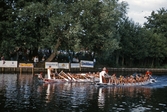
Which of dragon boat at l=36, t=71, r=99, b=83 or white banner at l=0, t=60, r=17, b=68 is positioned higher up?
white banner at l=0, t=60, r=17, b=68

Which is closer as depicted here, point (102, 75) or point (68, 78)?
point (102, 75)

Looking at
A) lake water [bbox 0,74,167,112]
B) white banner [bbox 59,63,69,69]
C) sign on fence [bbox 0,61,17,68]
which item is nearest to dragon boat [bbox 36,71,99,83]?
lake water [bbox 0,74,167,112]

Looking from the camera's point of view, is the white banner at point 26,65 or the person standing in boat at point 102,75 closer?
the person standing in boat at point 102,75

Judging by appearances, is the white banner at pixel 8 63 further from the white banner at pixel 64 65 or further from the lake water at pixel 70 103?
the lake water at pixel 70 103

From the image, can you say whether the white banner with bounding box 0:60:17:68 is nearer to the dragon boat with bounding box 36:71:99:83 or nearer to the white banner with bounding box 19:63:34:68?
the white banner with bounding box 19:63:34:68

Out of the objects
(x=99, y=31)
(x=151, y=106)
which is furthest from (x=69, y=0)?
(x=151, y=106)

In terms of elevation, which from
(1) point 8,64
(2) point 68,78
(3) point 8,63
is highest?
(3) point 8,63

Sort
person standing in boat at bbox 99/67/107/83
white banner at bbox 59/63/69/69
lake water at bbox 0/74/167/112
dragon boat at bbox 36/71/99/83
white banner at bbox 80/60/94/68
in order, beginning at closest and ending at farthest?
lake water at bbox 0/74/167/112
person standing in boat at bbox 99/67/107/83
dragon boat at bbox 36/71/99/83
white banner at bbox 59/63/69/69
white banner at bbox 80/60/94/68

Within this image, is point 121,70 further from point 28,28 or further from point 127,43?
point 28,28

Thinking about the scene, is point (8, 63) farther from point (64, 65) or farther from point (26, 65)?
point (64, 65)

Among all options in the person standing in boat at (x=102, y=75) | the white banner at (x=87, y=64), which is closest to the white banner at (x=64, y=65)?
the white banner at (x=87, y=64)

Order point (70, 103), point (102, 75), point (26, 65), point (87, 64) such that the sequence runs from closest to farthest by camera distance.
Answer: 1. point (70, 103)
2. point (102, 75)
3. point (26, 65)
4. point (87, 64)

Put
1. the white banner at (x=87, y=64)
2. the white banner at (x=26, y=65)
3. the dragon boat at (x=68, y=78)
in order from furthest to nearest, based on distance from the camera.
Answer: the white banner at (x=87, y=64) → the white banner at (x=26, y=65) → the dragon boat at (x=68, y=78)

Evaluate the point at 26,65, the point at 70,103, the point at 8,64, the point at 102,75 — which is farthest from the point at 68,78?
the point at 70,103
